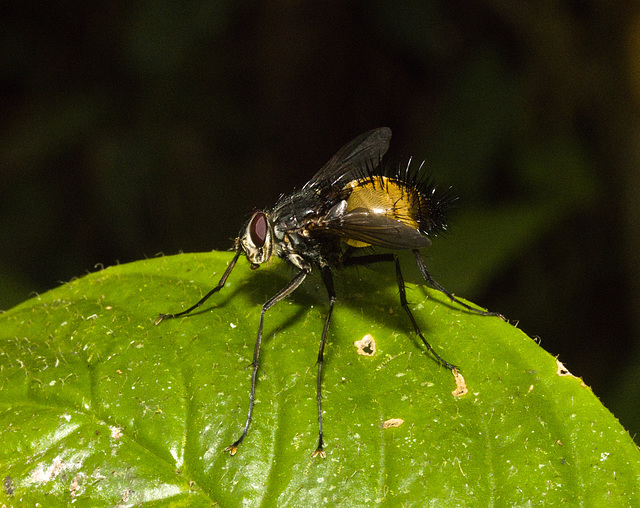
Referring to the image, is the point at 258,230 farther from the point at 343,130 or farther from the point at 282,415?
the point at 343,130

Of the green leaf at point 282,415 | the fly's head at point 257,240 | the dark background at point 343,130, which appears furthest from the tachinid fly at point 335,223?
the dark background at point 343,130

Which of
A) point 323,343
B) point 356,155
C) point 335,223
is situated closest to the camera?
point 323,343

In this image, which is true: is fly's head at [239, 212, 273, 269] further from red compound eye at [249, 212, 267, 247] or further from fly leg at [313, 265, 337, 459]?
fly leg at [313, 265, 337, 459]

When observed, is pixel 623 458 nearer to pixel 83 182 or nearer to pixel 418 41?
pixel 418 41

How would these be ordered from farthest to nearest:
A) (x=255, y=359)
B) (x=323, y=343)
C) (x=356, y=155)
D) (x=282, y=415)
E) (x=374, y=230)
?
(x=356, y=155) → (x=374, y=230) → (x=323, y=343) → (x=255, y=359) → (x=282, y=415)

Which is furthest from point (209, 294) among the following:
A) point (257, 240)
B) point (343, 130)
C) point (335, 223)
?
point (343, 130)

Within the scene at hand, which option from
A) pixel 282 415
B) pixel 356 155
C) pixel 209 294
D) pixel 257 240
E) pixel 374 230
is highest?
pixel 356 155
